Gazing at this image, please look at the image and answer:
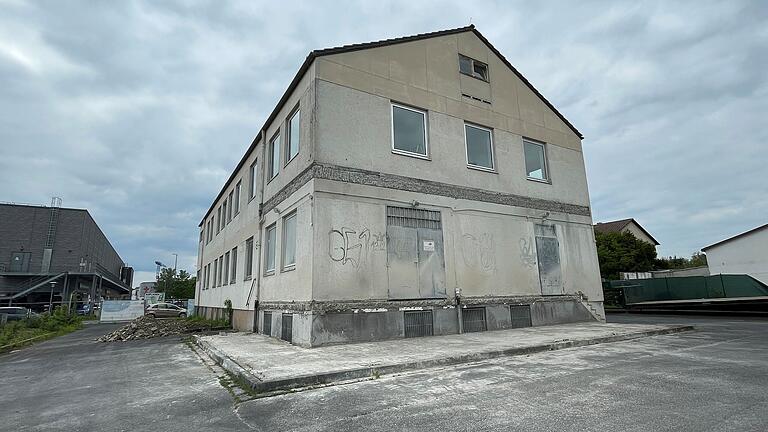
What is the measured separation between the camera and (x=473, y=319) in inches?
449

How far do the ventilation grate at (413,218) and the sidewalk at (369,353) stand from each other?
300cm

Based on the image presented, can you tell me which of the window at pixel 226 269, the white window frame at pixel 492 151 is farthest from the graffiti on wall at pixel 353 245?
the window at pixel 226 269

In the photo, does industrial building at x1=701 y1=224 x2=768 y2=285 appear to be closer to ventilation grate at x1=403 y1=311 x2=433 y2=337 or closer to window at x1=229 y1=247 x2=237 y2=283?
ventilation grate at x1=403 y1=311 x2=433 y2=337

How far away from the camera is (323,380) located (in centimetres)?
572

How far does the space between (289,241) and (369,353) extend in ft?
16.6

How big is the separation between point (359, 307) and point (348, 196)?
274 cm

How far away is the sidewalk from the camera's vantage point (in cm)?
586

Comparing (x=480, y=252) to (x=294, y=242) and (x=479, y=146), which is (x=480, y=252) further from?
(x=294, y=242)

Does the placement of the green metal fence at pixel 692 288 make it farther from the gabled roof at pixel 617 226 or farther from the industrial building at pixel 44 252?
the industrial building at pixel 44 252

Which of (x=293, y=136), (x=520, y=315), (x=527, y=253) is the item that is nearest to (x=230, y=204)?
(x=293, y=136)

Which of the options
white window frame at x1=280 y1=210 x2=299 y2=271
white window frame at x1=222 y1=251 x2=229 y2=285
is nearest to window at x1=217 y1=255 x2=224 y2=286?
white window frame at x1=222 y1=251 x2=229 y2=285

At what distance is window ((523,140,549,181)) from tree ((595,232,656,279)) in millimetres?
25617

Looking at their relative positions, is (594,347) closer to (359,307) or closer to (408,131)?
(359,307)

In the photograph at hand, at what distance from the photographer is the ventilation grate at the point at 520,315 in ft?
39.9
